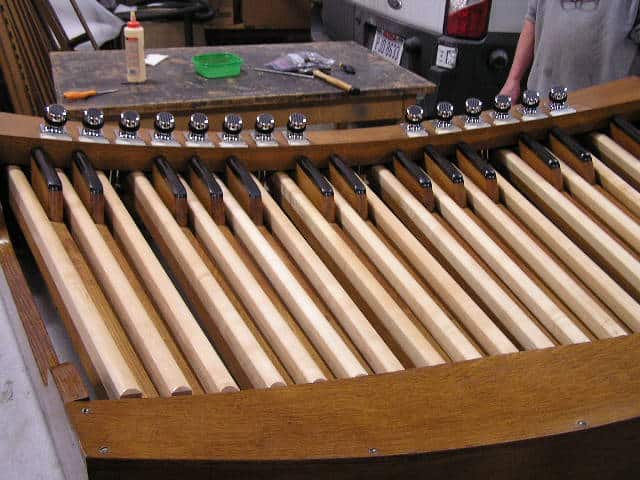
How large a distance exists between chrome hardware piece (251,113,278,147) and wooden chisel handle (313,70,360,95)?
1.34 metres

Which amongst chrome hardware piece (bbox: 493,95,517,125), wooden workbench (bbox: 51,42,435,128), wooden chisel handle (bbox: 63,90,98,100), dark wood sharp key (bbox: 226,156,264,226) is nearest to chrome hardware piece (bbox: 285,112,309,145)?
dark wood sharp key (bbox: 226,156,264,226)

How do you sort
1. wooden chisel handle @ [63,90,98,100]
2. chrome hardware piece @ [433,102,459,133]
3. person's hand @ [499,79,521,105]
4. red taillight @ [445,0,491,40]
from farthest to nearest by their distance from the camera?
red taillight @ [445,0,491,40], person's hand @ [499,79,521,105], wooden chisel handle @ [63,90,98,100], chrome hardware piece @ [433,102,459,133]

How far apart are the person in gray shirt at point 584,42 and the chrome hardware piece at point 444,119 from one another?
112 cm

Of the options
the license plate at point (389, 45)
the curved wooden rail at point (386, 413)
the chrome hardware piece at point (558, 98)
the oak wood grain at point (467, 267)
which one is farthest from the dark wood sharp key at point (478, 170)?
the license plate at point (389, 45)

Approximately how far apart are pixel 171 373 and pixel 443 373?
351 mm

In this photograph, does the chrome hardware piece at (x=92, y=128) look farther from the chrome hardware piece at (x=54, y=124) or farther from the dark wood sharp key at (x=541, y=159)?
the dark wood sharp key at (x=541, y=159)

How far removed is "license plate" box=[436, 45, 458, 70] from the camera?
11.3 ft

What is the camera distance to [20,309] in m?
1.01

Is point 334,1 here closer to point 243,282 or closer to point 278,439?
point 243,282

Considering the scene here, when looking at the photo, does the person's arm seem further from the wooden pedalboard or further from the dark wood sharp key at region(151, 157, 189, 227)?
the wooden pedalboard

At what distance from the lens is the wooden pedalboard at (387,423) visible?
2.39 ft

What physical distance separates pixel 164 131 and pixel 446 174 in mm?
584

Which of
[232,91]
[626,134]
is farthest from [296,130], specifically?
[232,91]

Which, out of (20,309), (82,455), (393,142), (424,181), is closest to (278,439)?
(82,455)
